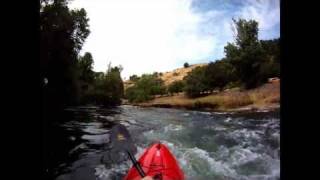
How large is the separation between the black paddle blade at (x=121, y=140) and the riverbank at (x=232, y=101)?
0.74 ft

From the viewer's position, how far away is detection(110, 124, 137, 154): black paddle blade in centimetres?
243

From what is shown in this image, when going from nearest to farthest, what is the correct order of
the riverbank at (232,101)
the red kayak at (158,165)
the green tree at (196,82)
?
the red kayak at (158,165), the riverbank at (232,101), the green tree at (196,82)

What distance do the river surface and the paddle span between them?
3 centimetres

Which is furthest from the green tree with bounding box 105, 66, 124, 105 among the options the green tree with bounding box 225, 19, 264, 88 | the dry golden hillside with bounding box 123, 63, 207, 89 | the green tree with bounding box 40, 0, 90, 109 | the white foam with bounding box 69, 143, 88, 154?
the green tree with bounding box 225, 19, 264, 88

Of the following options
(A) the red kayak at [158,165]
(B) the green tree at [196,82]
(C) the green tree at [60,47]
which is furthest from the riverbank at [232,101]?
(C) the green tree at [60,47]

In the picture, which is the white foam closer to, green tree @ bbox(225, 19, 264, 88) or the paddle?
the paddle

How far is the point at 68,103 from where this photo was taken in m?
2.53

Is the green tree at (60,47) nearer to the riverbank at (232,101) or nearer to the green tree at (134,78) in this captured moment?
the green tree at (134,78)

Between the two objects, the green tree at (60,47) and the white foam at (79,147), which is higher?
the green tree at (60,47)

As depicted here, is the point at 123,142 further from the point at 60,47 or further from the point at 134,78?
the point at 60,47

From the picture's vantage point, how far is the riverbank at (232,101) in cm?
251
